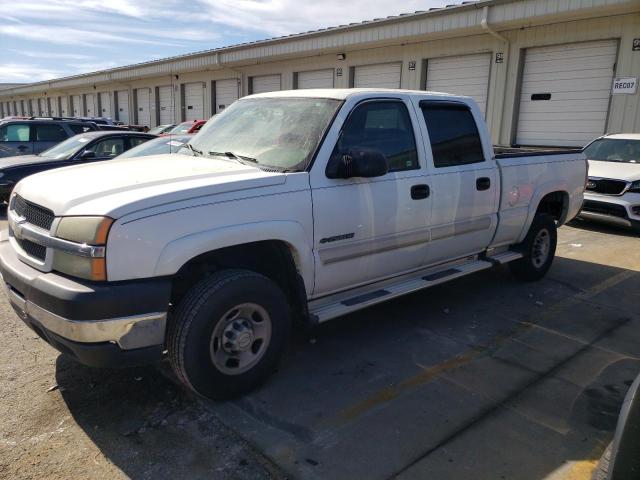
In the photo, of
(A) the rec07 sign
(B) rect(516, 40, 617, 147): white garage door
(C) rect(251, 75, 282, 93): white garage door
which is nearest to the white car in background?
(A) the rec07 sign

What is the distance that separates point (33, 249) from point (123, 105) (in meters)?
35.2

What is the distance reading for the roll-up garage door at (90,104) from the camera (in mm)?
39484

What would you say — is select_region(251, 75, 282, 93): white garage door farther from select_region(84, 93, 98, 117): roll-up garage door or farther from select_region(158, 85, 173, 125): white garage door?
select_region(84, 93, 98, 117): roll-up garage door

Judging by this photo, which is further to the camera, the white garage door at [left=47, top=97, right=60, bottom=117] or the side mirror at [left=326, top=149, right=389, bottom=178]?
the white garage door at [left=47, top=97, right=60, bottom=117]

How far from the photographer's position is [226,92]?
2527cm

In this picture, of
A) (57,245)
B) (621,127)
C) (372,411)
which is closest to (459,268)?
(372,411)

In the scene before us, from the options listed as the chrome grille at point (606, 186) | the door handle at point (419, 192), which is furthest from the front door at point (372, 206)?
the chrome grille at point (606, 186)

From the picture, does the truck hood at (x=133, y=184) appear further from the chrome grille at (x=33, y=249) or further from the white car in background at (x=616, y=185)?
the white car in background at (x=616, y=185)

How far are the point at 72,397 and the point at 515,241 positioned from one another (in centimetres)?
451

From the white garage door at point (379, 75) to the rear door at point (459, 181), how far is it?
515 inches

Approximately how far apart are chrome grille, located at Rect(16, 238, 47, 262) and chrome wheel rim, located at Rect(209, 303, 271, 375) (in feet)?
3.69

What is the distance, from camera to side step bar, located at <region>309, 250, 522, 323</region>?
12.9 feet

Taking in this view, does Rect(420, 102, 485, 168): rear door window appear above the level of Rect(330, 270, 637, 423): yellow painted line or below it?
above

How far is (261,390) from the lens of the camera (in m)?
3.62
